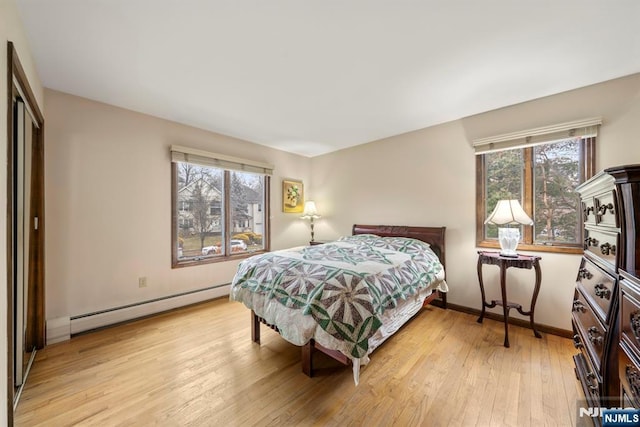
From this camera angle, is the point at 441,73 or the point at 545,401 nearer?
the point at 545,401

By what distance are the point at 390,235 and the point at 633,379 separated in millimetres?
2558

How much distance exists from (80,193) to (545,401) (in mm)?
4227

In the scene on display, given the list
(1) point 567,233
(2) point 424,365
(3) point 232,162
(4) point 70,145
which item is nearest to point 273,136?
(3) point 232,162

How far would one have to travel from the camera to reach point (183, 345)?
220 cm

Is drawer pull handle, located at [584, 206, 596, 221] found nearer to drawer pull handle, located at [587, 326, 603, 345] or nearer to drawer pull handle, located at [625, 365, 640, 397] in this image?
drawer pull handle, located at [587, 326, 603, 345]

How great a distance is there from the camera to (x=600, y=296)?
49.7 inches

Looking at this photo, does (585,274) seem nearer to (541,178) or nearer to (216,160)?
(541,178)

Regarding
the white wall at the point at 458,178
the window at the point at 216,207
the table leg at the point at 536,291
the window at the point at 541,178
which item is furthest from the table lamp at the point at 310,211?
the table leg at the point at 536,291

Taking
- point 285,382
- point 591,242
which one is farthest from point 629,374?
point 285,382

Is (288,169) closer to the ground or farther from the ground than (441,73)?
closer to the ground

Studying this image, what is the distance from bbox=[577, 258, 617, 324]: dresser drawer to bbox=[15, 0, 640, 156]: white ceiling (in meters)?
1.56

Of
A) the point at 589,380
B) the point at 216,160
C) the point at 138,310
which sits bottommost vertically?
the point at 138,310

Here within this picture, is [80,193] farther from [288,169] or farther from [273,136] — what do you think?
[288,169]

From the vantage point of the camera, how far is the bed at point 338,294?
1.53 metres
